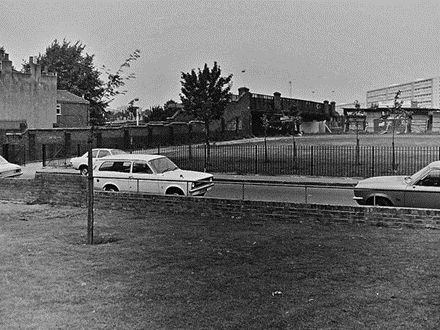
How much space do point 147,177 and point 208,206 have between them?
3.43 metres

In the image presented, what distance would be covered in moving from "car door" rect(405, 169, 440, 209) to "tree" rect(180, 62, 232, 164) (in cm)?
2313

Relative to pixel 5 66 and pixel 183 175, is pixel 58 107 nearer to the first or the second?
pixel 5 66

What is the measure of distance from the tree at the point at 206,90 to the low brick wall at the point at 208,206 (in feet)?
65.3

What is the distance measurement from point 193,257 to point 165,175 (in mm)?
6642

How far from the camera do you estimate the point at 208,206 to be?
11250 millimetres

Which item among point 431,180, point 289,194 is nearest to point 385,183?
point 431,180

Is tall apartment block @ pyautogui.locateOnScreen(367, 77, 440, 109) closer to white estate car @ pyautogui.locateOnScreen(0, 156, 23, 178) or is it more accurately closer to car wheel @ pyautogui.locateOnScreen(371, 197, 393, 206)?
white estate car @ pyautogui.locateOnScreen(0, 156, 23, 178)

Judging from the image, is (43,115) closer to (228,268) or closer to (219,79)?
(219,79)

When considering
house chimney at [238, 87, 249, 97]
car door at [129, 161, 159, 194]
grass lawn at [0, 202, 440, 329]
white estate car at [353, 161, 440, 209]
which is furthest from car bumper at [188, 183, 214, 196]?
house chimney at [238, 87, 249, 97]

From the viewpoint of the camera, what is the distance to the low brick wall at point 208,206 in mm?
9531

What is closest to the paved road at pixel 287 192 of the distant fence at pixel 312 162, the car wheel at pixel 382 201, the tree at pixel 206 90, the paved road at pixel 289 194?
the paved road at pixel 289 194

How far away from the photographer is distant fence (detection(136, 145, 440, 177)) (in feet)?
74.0

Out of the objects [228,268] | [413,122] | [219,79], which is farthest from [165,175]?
[413,122]

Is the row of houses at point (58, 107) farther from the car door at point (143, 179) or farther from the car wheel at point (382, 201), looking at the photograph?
the car wheel at point (382, 201)
